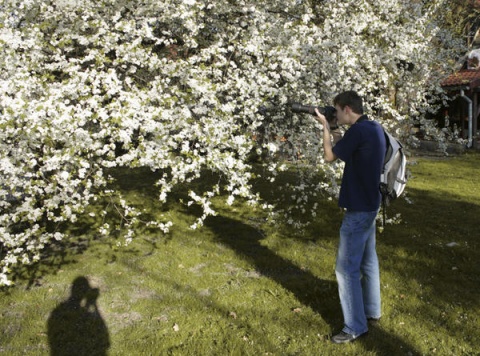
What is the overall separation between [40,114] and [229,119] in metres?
2.29

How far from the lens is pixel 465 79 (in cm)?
2170

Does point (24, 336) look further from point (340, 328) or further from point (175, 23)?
point (175, 23)

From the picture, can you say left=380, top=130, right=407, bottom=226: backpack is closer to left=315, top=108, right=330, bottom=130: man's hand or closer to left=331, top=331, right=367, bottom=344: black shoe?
left=315, top=108, right=330, bottom=130: man's hand

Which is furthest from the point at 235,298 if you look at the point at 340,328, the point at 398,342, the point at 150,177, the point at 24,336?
the point at 150,177

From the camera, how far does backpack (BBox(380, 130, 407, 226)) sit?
4216mm

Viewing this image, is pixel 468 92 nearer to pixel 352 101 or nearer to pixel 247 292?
pixel 247 292

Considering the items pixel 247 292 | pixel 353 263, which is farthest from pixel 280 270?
pixel 353 263

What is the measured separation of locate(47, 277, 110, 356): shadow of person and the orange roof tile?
20060 mm

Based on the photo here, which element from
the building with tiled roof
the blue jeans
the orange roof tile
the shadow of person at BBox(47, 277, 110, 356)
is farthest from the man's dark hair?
the orange roof tile

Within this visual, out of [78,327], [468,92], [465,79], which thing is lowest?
[78,327]

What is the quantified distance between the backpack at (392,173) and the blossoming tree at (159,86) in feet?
6.14

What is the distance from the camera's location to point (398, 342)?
4488 millimetres

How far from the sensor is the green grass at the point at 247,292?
457 centimetres

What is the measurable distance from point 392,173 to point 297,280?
2.47 m
